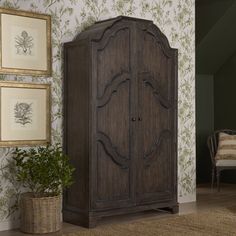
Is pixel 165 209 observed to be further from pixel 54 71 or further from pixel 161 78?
pixel 54 71

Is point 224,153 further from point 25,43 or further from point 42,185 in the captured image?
point 25,43

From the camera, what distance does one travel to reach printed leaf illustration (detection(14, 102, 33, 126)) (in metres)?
4.55

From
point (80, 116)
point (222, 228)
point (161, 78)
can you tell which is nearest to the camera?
point (222, 228)

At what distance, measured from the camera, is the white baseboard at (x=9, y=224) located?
4.46m

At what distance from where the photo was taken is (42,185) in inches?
173

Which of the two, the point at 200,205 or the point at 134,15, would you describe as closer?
the point at 134,15

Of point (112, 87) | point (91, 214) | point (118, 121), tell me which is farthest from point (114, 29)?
point (91, 214)

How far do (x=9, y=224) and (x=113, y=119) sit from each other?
125 cm

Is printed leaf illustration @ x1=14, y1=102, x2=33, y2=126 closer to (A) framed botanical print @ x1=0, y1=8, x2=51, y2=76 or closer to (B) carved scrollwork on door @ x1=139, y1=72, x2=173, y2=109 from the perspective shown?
(A) framed botanical print @ x1=0, y1=8, x2=51, y2=76

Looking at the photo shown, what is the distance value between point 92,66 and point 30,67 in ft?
1.80

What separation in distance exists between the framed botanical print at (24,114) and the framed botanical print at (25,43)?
0.47 feet

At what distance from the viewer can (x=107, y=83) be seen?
183 inches

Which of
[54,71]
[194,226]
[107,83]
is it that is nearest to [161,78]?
[107,83]

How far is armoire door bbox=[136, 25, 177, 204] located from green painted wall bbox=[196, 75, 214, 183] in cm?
253
